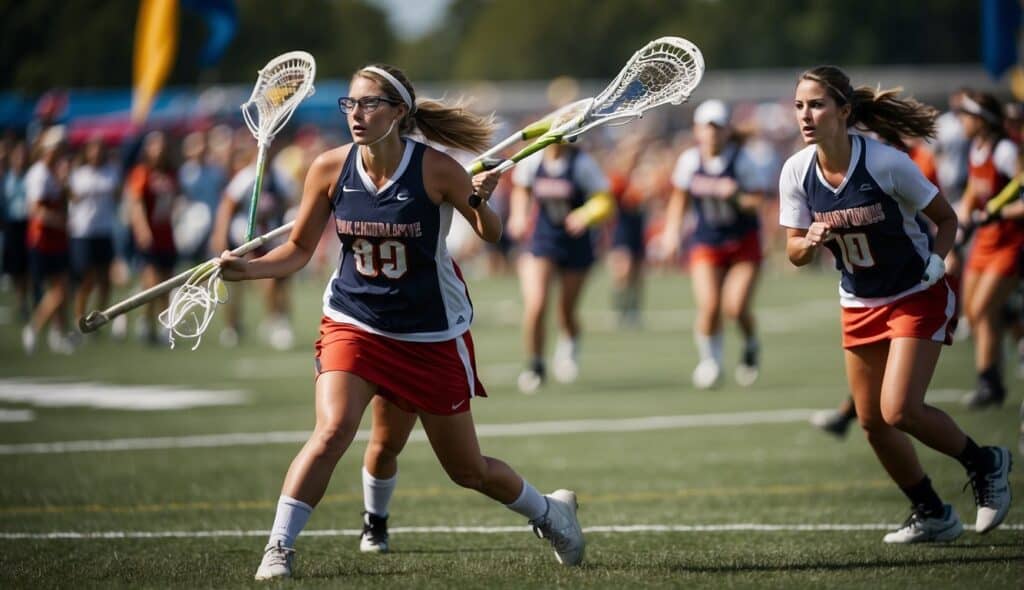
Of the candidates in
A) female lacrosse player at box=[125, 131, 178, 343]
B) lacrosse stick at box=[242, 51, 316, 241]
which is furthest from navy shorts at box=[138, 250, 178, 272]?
lacrosse stick at box=[242, 51, 316, 241]

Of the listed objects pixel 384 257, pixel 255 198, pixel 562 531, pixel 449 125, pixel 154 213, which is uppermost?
pixel 449 125

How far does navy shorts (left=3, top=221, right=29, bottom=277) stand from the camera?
21.6 metres

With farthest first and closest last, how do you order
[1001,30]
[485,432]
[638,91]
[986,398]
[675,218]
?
[1001,30], [675,218], [986,398], [485,432], [638,91]

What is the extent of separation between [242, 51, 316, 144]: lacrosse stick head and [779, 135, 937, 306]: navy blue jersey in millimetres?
2387

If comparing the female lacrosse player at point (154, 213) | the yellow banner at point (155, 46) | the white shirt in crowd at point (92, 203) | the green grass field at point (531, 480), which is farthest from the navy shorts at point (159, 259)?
the yellow banner at point (155, 46)

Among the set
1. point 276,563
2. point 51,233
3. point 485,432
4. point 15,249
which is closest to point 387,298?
→ point 276,563

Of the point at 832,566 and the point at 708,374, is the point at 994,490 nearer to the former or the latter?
the point at 832,566

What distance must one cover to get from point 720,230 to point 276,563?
350 inches

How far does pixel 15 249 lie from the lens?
21.8 meters

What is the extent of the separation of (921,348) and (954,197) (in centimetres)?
1311

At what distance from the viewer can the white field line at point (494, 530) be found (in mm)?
7852

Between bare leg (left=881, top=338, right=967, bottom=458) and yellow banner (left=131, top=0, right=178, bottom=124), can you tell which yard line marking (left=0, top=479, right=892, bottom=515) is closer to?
bare leg (left=881, top=338, right=967, bottom=458)

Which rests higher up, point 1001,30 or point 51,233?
point 1001,30

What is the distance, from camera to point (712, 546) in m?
7.41
